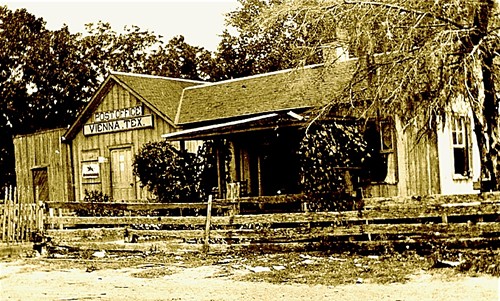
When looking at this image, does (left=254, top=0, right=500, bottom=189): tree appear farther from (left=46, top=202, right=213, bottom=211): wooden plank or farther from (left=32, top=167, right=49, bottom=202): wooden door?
(left=32, top=167, right=49, bottom=202): wooden door

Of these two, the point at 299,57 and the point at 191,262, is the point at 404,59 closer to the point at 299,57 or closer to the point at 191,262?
the point at 299,57

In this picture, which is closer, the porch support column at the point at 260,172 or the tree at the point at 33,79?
the porch support column at the point at 260,172

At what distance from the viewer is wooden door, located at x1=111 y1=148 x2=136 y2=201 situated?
2670 cm

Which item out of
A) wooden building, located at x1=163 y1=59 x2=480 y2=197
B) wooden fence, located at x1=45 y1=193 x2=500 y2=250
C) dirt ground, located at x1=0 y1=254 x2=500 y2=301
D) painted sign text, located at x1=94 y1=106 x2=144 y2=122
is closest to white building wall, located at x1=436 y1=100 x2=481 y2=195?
wooden building, located at x1=163 y1=59 x2=480 y2=197

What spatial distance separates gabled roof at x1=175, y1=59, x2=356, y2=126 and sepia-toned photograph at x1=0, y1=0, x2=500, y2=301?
75 mm

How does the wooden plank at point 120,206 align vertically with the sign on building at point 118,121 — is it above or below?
below

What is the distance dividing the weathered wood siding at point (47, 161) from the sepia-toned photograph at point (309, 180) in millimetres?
1762

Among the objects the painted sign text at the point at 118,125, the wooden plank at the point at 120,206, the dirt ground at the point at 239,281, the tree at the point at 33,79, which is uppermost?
the tree at the point at 33,79

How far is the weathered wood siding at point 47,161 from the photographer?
2902 cm

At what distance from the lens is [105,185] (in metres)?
27.4

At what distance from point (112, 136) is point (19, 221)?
38.2ft

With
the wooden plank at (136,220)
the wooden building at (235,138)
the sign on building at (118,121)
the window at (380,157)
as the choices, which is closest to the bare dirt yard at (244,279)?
the wooden plank at (136,220)

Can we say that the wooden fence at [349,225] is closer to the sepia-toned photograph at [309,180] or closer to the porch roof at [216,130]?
the sepia-toned photograph at [309,180]

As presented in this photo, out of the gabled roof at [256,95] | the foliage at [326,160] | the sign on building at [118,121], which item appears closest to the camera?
the foliage at [326,160]
